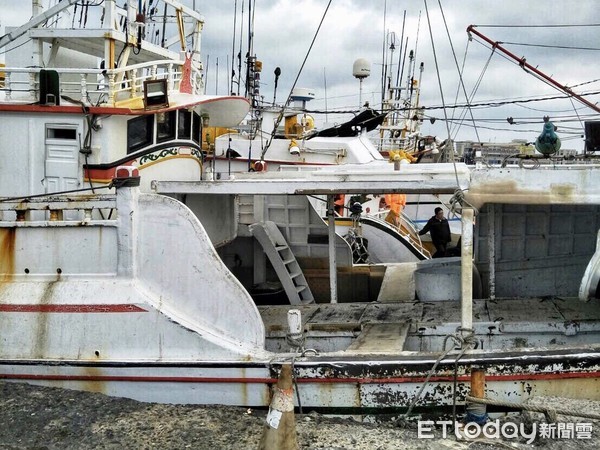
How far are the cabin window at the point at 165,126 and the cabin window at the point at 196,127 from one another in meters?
0.53

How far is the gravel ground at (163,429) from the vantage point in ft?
21.0

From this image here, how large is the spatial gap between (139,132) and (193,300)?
2443mm

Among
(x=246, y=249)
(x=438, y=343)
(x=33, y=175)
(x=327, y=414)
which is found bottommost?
(x=327, y=414)

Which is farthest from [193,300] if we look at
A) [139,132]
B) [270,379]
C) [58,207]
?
[139,132]

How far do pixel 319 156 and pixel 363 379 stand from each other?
12610 millimetres

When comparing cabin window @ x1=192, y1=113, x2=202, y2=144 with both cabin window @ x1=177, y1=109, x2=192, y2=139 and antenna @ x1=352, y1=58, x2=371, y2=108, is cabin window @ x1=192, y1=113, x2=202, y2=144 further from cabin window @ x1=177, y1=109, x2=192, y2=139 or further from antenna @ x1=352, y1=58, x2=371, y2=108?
antenna @ x1=352, y1=58, x2=371, y2=108

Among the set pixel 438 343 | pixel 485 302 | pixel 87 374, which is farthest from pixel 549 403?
pixel 87 374

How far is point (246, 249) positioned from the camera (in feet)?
38.3

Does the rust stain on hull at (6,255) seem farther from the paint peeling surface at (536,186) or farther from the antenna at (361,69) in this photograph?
the antenna at (361,69)

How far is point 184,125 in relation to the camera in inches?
379

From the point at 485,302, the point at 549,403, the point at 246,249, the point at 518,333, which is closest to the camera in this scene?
the point at 549,403

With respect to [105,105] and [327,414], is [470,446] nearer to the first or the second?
[327,414]

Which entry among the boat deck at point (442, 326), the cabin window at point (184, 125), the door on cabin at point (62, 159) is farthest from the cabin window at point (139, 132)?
the boat deck at point (442, 326)

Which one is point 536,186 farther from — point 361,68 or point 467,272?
point 361,68
